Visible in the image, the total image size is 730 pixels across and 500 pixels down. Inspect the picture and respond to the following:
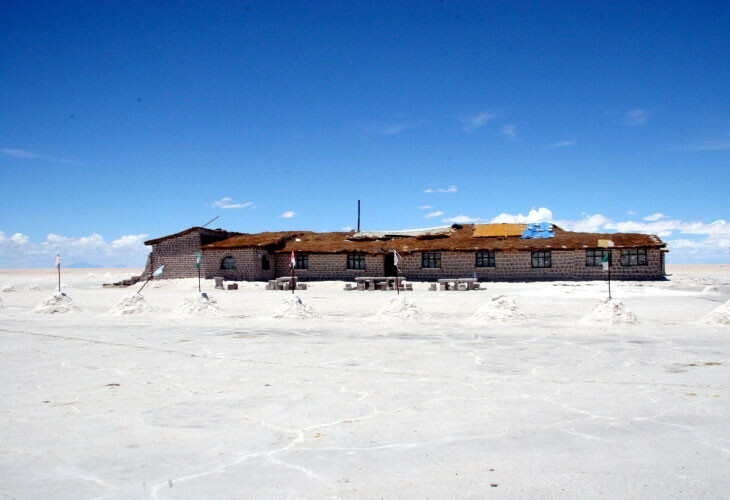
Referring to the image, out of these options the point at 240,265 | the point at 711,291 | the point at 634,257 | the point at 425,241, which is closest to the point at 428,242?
the point at 425,241

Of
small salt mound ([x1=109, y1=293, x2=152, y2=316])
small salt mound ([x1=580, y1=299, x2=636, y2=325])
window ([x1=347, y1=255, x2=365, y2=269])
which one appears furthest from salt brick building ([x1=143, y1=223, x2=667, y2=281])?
small salt mound ([x1=580, y1=299, x2=636, y2=325])

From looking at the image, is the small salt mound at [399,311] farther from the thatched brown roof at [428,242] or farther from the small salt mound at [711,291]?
the thatched brown roof at [428,242]

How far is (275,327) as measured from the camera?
526 inches

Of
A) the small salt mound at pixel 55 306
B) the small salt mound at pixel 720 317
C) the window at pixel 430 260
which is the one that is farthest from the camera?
the window at pixel 430 260

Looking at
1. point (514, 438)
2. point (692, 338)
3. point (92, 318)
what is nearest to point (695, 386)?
point (514, 438)

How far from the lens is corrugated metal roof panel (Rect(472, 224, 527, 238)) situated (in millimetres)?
36031

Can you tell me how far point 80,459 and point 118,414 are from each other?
50.8 inches

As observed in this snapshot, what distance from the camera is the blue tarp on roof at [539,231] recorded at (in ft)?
115

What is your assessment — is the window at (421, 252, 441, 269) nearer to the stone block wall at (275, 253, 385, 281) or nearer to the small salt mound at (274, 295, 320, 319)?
the stone block wall at (275, 253, 385, 281)

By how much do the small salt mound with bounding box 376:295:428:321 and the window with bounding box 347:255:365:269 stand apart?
859 inches

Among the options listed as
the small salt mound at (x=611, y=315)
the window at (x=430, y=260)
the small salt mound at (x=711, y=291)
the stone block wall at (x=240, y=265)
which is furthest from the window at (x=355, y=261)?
the small salt mound at (x=611, y=315)

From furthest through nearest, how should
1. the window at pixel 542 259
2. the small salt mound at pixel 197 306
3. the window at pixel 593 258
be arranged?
the window at pixel 542 259
the window at pixel 593 258
the small salt mound at pixel 197 306

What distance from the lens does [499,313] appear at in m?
13.3

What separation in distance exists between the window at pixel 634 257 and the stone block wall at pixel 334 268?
46.3 ft
